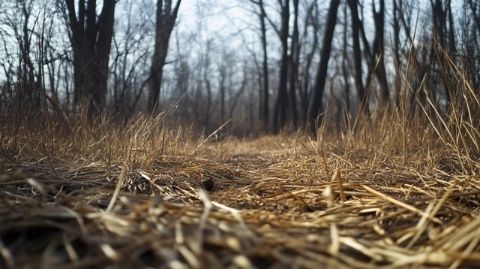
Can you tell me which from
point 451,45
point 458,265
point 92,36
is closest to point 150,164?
point 458,265

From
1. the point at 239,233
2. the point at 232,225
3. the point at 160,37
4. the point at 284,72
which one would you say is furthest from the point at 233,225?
the point at 284,72

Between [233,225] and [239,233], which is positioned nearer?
[239,233]

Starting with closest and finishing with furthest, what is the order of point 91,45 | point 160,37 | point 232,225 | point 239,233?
point 239,233, point 232,225, point 91,45, point 160,37

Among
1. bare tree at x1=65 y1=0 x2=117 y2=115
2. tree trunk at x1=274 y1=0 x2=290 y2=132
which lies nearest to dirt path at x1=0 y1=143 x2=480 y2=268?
bare tree at x1=65 y1=0 x2=117 y2=115

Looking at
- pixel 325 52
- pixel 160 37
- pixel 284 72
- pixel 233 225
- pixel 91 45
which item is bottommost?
pixel 233 225

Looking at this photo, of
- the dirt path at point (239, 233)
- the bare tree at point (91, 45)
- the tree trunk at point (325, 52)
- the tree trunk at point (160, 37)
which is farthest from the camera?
the tree trunk at point (325, 52)

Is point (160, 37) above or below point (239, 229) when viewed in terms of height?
above

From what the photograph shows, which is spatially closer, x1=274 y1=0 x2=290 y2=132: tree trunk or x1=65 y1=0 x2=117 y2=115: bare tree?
x1=65 y1=0 x2=117 y2=115: bare tree

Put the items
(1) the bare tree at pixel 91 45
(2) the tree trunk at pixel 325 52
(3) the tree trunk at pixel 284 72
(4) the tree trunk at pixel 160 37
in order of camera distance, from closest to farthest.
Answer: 1. (1) the bare tree at pixel 91 45
2. (4) the tree trunk at pixel 160 37
3. (2) the tree trunk at pixel 325 52
4. (3) the tree trunk at pixel 284 72

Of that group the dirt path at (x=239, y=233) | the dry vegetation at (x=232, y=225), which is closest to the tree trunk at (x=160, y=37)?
the dry vegetation at (x=232, y=225)

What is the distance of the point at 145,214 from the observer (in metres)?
0.95

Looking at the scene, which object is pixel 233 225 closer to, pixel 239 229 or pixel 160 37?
pixel 239 229

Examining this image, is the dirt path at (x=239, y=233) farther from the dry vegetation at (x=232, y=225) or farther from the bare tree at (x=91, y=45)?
the bare tree at (x=91, y=45)

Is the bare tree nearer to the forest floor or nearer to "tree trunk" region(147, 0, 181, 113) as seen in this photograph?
"tree trunk" region(147, 0, 181, 113)
